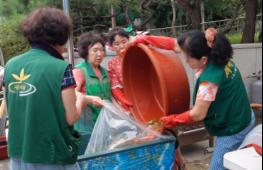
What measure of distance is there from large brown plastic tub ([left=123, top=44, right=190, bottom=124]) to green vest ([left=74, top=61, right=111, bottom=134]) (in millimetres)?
151

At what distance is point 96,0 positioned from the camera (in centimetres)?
812

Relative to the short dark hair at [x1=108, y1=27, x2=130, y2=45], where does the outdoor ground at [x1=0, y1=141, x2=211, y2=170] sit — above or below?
below

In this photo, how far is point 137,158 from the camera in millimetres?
2285

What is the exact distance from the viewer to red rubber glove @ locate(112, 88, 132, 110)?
2845mm

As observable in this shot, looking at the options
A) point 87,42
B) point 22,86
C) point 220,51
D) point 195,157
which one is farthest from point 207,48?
point 195,157

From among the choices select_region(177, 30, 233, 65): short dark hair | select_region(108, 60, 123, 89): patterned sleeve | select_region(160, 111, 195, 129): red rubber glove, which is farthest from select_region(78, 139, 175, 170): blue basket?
select_region(108, 60, 123, 89): patterned sleeve

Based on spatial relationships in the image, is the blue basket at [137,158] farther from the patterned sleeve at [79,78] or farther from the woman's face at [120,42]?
the woman's face at [120,42]

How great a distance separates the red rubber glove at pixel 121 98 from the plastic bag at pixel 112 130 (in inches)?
10.1

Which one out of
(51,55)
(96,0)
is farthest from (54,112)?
(96,0)

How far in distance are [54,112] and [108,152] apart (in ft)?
1.50

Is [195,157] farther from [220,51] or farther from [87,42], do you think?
[220,51]

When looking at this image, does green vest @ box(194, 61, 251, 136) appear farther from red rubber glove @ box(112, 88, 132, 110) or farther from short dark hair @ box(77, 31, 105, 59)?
short dark hair @ box(77, 31, 105, 59)

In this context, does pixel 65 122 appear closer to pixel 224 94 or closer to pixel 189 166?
pixel 224 94

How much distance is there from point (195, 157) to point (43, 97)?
306 cm
